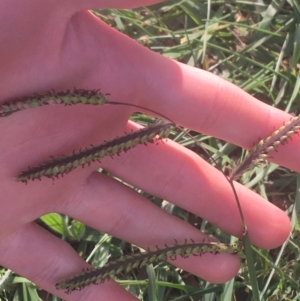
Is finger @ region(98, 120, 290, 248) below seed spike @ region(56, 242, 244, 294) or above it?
above

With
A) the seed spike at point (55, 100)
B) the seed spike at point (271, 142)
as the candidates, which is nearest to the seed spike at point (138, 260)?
the seed spike at point (271, 142)

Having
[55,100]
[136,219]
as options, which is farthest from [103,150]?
[136,219]

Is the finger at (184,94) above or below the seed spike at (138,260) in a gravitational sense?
above

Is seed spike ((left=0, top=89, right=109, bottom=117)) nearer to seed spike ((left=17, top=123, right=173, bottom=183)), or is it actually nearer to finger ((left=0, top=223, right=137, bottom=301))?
seed spike ((left=17, top=123, right=173, bottom=183))

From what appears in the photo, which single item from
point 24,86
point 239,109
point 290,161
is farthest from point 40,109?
point 290,161

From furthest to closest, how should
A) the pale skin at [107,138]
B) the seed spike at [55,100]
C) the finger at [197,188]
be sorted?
1. the finger at [197,188]
2. the pale skin at [107,138]
3. the seed spike at [55,100]

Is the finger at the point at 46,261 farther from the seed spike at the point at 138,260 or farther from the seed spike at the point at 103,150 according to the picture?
the seed spike at the point at 103,150

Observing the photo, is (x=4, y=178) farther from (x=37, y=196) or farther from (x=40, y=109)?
(x=40, y=109)

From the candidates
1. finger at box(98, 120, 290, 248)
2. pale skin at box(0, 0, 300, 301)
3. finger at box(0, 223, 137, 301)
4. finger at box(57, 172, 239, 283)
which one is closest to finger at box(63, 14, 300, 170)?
pale skin at box(0, 0, 300, 301)
